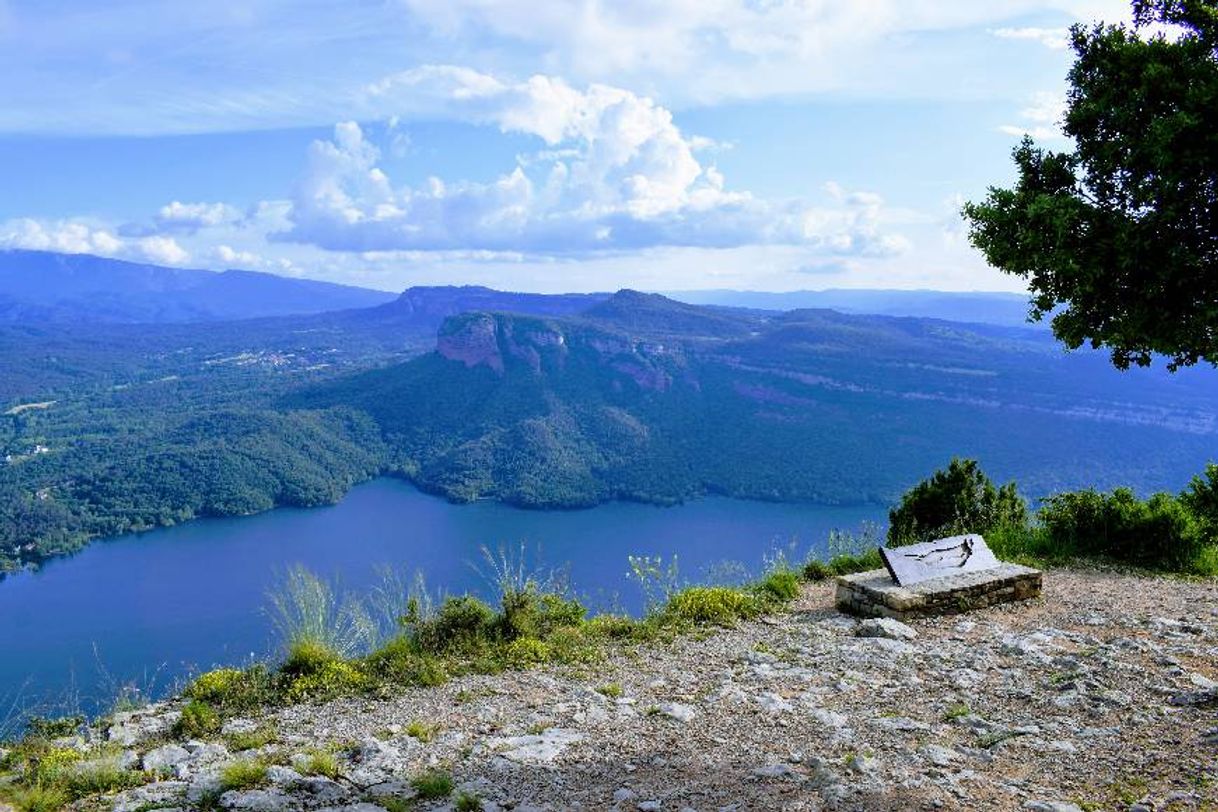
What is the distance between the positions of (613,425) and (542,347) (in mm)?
31990

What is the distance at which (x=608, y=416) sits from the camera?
134 meters

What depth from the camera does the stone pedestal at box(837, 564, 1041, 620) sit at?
8680 millimetres

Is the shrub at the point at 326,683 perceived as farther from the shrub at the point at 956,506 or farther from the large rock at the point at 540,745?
the shrub at the point at 956,506

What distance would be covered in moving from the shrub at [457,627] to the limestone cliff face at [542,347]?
460 feet

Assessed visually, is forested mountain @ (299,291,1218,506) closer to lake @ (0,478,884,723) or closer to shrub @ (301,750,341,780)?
lake @ (0,478,884,723)

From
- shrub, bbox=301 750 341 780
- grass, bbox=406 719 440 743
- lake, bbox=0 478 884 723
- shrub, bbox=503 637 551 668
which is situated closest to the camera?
shrub, bbox=301 750 341 780

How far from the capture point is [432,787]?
192 inches

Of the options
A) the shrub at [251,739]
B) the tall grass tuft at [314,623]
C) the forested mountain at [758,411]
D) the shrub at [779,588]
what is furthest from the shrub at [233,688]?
the forested mountain at [758,411]

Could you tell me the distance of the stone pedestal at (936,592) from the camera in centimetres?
868

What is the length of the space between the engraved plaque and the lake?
41004mm

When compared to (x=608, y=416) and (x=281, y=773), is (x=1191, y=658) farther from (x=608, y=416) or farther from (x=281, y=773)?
(x=608, y=416)

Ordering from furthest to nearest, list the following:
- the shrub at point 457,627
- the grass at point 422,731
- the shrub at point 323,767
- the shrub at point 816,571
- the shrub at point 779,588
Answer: the shrub at point 816,571
the shrub at point 779,588
the shrub at point 457,627
the grass at point 422,731
the shrub at point 323,767

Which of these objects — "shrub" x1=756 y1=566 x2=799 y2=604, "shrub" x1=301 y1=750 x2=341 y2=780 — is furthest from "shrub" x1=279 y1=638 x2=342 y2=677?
"shrub" x1=756 y1=566 x2=799 y2=604

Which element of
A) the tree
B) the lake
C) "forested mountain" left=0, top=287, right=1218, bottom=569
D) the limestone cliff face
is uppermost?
the tree
